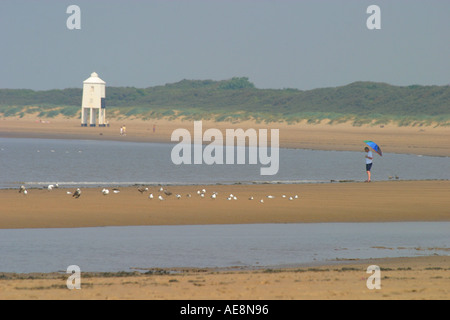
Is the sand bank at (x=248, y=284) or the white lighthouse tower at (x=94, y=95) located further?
the white lighthouse tower at (x=94, y=95)

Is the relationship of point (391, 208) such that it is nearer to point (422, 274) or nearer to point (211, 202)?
point (211, 202)

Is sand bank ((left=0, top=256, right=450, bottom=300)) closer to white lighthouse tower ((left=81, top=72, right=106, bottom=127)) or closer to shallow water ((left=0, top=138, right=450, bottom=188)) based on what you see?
shallow water ((left=0, top=138, right=450, bottom=188))

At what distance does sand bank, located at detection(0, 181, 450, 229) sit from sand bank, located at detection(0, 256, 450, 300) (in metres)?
6.66

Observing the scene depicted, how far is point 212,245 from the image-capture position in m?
15.5

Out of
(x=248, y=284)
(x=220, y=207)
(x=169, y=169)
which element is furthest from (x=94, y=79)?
(x=248, y=284)

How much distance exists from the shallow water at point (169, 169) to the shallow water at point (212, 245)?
1135cm

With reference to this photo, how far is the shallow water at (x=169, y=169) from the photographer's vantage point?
3080 centimetres

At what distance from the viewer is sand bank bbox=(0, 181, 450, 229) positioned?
63.0 feet

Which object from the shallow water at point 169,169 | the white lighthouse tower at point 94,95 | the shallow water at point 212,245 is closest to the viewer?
the shallow water at point 212,245

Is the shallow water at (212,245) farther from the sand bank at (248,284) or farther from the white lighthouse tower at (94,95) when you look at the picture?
the white lighthouse tower at (94,95)

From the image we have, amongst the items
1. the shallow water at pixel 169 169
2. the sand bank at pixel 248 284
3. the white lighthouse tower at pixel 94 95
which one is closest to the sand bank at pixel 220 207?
the shallow water at pixel 169 169

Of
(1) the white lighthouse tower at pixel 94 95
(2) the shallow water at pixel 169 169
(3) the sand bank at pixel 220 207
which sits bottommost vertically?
(3) the sand bank at pixel 220 207

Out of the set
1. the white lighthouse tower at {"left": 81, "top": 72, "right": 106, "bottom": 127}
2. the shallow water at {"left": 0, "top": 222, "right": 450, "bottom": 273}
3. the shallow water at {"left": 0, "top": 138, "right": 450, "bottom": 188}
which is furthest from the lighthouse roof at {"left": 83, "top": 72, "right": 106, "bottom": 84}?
the shallow water at {"left": 0, "top": 222, "right": 450, "bottom": 273}

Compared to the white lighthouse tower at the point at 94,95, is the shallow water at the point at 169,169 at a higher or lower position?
lower
